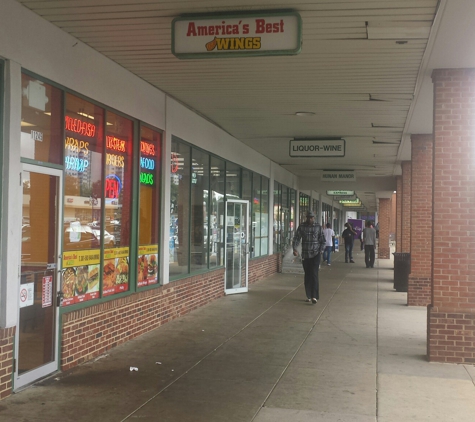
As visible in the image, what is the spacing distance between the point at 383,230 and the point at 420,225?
67.3 feet

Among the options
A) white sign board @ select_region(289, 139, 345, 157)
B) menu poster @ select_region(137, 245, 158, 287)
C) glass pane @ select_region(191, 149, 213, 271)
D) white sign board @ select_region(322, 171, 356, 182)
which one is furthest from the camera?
white sign board @ select_region(322, 171, 356, 182)

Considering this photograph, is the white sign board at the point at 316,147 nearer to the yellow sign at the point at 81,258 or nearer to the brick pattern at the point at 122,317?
the brick pattern at the point at 122,317

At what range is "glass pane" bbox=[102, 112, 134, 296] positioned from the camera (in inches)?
325

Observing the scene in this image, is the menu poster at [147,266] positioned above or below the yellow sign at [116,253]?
below

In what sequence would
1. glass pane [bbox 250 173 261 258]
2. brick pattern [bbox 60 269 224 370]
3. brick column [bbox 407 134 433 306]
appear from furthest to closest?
glass pane [bbox 250 173 261 258] → brick column [bbox 407 134 433 306] → brick pattern [bbox 60 269 224 370]

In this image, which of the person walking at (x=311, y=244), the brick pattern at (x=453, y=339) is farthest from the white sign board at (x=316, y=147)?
the brick pattern at (x=453, y=339)

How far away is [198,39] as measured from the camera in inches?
247

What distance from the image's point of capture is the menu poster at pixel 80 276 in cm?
714

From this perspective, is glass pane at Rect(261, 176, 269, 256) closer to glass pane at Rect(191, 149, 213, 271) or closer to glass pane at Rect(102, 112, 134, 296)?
glass pane at Rect(191, 149, 213, 271)

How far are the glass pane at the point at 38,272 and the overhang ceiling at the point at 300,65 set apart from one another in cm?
190

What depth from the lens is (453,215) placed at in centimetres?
823

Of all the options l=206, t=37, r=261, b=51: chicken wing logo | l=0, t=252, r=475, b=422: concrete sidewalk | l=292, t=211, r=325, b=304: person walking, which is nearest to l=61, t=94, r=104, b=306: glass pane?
l=0, t=252, r=475, b=422: concrete sidewalk

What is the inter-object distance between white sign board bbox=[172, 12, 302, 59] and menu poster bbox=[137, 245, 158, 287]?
396cm

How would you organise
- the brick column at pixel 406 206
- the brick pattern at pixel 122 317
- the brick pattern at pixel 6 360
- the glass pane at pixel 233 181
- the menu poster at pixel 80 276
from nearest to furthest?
1. the brick pattern at pixel 6 360
2. the menu poster at pixel 80 276
3. the brick pattern at pixel 122 317
4. the glass pane at pixel 233 181
5. the brick column at pixel 406 206
